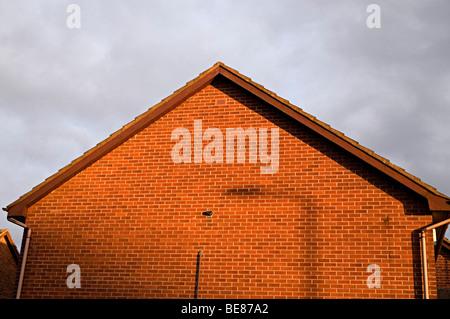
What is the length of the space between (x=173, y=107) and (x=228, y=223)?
356 cm

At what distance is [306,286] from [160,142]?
5132mm

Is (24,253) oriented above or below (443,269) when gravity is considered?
below

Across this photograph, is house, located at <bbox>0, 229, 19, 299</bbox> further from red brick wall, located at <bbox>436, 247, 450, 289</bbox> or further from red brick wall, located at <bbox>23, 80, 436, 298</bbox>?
red brick wall, located at <bbox>436, 247, 450, 289</bbox>

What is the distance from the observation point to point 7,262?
2525 centimetres

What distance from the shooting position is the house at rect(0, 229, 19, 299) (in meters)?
24.3

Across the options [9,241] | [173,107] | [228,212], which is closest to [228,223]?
[228,212]

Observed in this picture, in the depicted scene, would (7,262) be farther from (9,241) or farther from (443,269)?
(443,269)

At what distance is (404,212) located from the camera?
10.6 meters

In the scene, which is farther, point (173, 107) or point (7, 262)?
point (7, 262)

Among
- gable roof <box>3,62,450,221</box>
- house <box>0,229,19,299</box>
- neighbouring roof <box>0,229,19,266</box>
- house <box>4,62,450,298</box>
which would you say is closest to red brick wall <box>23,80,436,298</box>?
house <box>4,62,450,298</box>

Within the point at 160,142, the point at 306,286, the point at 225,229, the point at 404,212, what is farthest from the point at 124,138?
the point at 404,212

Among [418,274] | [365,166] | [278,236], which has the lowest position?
[418,274]
